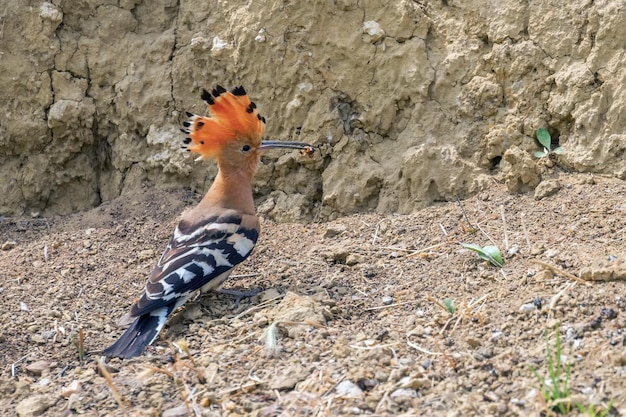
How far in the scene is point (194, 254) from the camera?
14.3 feet

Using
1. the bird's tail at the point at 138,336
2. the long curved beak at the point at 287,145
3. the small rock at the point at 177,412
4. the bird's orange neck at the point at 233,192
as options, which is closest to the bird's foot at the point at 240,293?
the bird's tail at the point at 138,336

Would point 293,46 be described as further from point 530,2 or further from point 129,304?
point 129,304

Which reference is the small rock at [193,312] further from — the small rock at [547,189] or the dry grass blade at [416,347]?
the small rock at [547,189]

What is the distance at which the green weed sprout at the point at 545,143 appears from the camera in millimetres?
4625

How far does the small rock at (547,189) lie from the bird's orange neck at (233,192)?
1.59m

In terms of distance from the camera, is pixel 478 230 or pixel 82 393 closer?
pixel 82 393

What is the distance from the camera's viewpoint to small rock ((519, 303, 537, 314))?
3.38 meters

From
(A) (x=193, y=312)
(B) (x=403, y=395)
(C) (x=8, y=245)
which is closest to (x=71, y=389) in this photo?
(A) (x=193, y=312)

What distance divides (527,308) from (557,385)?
71 cm

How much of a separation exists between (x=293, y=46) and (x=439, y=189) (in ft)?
4.18

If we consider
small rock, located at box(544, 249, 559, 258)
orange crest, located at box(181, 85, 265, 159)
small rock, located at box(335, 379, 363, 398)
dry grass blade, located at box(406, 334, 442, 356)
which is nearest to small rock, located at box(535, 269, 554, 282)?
small rock, located at box(544, 249, 559, 258)

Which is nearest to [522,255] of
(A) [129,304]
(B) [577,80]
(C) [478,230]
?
(C) [478,230]

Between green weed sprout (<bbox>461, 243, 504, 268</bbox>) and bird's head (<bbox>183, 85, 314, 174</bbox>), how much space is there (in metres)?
1.36

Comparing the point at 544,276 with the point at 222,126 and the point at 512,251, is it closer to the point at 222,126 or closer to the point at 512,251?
the point at 512,251
